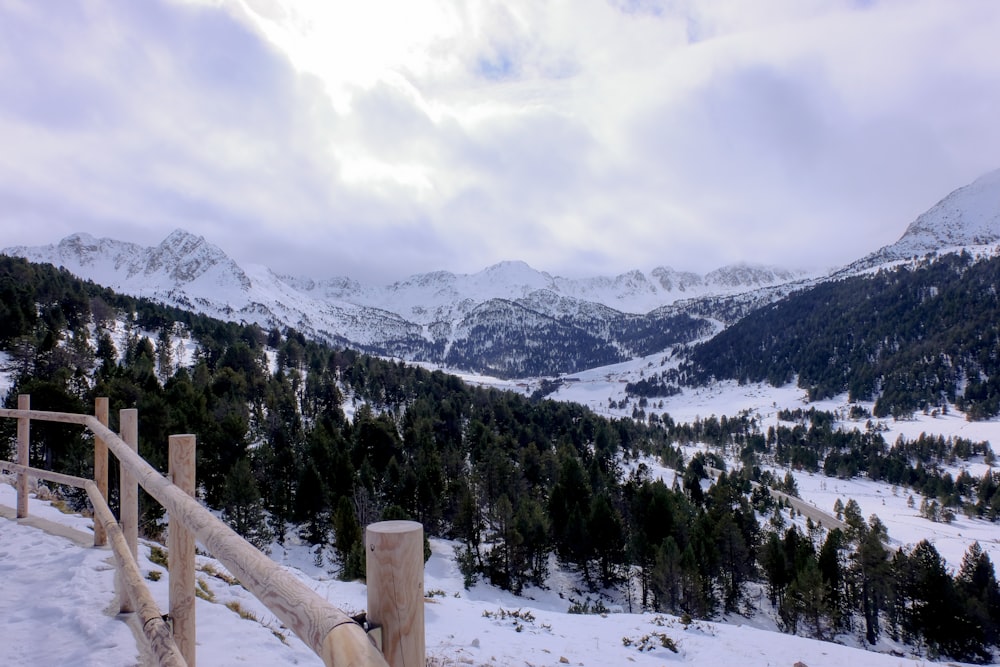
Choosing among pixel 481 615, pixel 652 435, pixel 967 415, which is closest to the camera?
pixel 481 615

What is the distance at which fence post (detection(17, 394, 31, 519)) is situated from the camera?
797 cm

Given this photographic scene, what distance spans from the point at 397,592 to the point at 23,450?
9.83 metres

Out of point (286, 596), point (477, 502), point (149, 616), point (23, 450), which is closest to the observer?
point (286, 596)

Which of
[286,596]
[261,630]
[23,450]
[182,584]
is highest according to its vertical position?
[286,596]

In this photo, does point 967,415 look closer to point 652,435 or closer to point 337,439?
point 652,435

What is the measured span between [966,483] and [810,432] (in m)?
44.5

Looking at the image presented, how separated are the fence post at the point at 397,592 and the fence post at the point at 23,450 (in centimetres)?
896

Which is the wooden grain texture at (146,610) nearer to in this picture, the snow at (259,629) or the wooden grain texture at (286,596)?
the wooden grain texture at (286,596)

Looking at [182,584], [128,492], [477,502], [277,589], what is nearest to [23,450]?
[128,492]

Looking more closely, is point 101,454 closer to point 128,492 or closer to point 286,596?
point 128,492

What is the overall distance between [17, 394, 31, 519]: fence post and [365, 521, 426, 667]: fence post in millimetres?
8963

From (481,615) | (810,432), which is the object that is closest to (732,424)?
(810,432)

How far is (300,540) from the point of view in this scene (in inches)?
1654

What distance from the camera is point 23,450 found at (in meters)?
8.16
